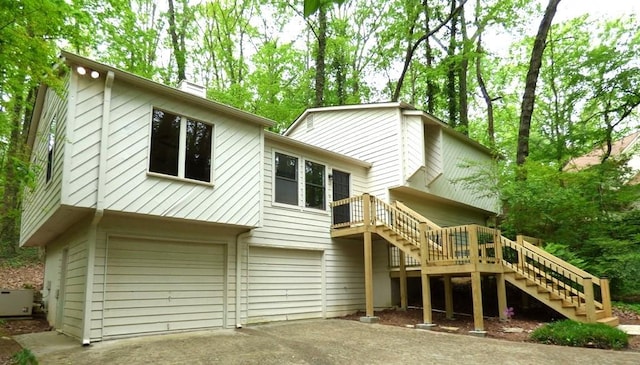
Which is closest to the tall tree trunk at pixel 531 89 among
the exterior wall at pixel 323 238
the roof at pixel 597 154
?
the roof at pixel 597 154

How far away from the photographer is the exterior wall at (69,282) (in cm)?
764

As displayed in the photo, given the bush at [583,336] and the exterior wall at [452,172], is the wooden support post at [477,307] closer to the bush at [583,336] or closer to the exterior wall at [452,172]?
the bush at [583,336]

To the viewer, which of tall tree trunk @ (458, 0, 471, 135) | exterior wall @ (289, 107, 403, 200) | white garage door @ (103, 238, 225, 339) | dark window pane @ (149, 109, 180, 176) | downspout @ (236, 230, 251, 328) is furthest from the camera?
tall tree trunk @ (458, 0, 471, 135)

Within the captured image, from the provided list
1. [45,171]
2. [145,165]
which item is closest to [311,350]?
[145,165]

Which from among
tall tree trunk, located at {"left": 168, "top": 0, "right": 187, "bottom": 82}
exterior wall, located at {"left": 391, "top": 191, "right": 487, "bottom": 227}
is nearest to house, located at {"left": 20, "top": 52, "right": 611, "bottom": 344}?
exterior wall, located at {"left": 391, "top": 191, "right": 487, "bottom": 227}

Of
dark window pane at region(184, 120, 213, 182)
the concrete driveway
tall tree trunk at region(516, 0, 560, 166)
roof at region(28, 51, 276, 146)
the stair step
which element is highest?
tall tree trunk at region(516, 0, 560, 166)

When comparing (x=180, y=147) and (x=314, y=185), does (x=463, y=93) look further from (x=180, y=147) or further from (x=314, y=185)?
(x=180, y=147)

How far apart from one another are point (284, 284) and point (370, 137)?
5.46 meters

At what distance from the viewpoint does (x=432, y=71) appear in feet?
63.2

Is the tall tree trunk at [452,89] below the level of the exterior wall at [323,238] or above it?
above

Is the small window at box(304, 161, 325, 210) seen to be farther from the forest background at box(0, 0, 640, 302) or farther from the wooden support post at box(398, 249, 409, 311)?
the forest background at box(0, 0, 640, 302)

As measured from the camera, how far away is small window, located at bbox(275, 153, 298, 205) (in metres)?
10.6

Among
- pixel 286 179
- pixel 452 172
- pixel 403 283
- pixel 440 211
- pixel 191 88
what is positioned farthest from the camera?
pixel 440 211

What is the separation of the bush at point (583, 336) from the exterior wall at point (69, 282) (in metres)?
8.42
